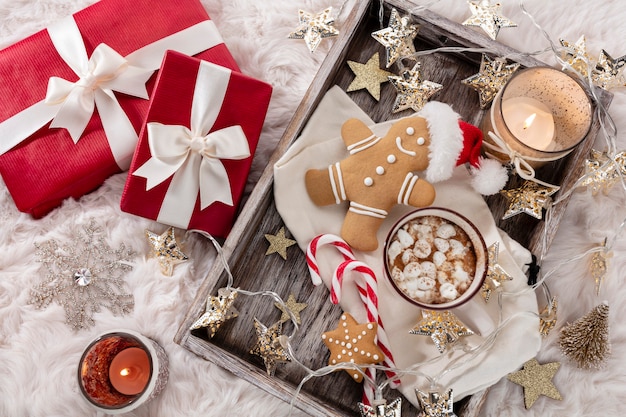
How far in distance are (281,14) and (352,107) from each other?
274 millimetres

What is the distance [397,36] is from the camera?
0.99m

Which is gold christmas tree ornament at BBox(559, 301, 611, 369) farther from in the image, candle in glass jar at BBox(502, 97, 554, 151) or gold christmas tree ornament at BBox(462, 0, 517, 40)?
gold christmas tree ornament at BBox(462, 0, 517, 40)

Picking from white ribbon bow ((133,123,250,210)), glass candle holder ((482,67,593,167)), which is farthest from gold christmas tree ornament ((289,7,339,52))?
glass candle holder ((482,67,593,167))

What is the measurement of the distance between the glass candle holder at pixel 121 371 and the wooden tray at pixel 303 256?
9 cm

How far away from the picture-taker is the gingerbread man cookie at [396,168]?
891 millimetres

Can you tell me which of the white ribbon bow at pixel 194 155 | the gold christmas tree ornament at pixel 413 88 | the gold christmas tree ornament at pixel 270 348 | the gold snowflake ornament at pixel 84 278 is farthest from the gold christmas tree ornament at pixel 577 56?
the gold snowflake ornament at pixel 84 278

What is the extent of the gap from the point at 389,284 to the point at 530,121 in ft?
1.30

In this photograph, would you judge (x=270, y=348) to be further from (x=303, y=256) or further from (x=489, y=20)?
(x=489, y=20)

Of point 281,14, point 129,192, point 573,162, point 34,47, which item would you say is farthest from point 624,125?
point 34,47

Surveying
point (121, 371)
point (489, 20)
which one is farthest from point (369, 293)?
point (489, 20)

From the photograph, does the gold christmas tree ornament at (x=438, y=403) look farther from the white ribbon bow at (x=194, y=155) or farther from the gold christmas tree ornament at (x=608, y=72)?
the gold christmas tree ornament at (x=608, y=72)

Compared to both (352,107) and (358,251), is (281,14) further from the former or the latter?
(358,251)

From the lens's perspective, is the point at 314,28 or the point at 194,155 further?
the point at 314,28

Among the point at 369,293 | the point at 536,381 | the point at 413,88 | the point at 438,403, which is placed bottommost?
the point at 536,381
